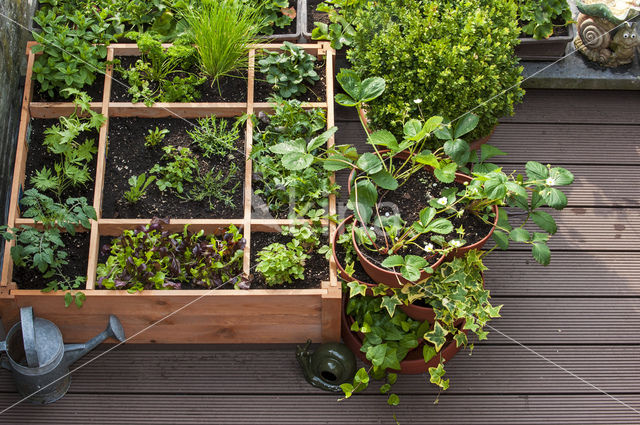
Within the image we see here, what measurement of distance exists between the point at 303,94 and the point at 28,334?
134 cm

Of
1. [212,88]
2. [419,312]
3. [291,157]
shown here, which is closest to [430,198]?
[419,312]

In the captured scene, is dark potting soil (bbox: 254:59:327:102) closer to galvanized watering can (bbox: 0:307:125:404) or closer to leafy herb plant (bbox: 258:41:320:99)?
leafy herb plant (bbox: 258:41:320:99)

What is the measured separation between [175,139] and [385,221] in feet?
2.96

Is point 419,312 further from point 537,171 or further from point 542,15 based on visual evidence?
point 542,15

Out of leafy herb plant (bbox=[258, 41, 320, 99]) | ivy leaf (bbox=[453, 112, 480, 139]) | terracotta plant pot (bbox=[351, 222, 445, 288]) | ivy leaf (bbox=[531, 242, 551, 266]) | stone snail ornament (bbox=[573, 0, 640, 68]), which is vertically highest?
stone snail ornament (bbox=[573, 0, 640, 68])

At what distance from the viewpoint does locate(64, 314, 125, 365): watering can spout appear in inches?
95.5

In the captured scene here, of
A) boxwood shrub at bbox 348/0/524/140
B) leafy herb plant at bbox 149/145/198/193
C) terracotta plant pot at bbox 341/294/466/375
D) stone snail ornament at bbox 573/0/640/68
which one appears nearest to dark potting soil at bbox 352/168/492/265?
boxwood shrub at bbox 348/0/524/140

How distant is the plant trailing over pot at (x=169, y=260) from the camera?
238 cm

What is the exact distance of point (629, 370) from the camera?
2.63 metres

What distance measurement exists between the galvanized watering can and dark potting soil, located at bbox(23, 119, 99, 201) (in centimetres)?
48

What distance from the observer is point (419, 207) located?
2484 mm

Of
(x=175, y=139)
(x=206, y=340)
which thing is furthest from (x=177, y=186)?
(x=206, y=340)

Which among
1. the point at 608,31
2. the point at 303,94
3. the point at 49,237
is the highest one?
the point at 608,31

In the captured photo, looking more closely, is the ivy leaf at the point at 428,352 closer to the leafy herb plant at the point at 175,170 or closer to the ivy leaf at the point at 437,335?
the ivy leaf at the point at 437,335
